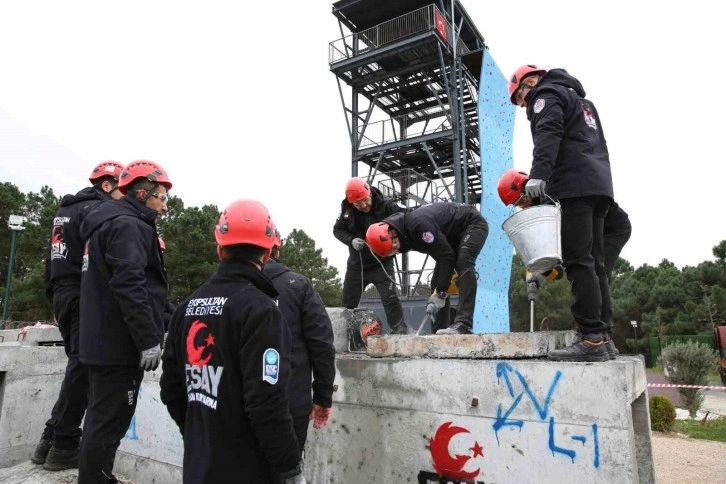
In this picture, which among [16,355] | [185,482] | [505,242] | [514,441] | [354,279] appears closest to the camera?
[185,482]

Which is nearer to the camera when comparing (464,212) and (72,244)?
(72,244)

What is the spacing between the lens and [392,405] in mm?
3070

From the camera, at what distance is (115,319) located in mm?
2934

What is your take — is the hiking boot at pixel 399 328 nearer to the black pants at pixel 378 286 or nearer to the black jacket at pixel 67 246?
the black pants at pixel 378 286

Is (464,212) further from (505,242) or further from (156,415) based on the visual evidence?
(505,242)

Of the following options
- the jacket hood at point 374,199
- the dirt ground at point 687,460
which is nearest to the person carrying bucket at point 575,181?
the jacket hood at point 374,199

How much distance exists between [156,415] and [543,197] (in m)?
3.53

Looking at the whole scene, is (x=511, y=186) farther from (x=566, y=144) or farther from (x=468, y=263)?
(x=566, y=144)

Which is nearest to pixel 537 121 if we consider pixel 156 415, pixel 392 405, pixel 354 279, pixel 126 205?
pixel 392 405

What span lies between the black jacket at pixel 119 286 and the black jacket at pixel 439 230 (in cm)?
240

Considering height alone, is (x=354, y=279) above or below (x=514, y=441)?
above

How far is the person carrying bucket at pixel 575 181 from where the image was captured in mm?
2859

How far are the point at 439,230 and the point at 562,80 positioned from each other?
1893mm

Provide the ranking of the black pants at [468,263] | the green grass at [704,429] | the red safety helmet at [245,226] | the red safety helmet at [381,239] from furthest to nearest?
the green grass at [704,429] < the red safety helmet at [381,239] < the black pants at [468,263] < the red safety helmet at [245,226]
